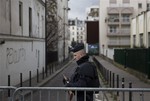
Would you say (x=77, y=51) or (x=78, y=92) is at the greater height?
(x=77, y=51)

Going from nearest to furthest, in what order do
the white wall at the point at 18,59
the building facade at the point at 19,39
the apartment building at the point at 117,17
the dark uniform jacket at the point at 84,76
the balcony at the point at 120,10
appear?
1. the dark uniform jacket at the point at 84,76
2. the white wall at the point at 18,59
3. the building facade at the point at 19,39
4. the balcony at the point at 120,10
5. the apartment building at the point at 117,17

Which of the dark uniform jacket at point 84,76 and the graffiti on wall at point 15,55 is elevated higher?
the dark uniform jacket at point 84,76

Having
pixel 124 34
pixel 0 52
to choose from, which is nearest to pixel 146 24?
pixel 0 52

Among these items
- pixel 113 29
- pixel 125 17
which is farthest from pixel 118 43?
pixel 125 17

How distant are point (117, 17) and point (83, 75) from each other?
347ft

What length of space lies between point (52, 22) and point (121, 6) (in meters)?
53.0

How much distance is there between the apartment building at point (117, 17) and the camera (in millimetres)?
110938

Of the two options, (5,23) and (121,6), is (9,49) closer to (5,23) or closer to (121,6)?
(5,23)

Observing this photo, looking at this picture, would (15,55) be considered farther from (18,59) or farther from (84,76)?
(84,76)

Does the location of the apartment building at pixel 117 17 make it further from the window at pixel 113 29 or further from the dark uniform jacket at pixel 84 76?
the dark uniform jacket at pixel 84 76

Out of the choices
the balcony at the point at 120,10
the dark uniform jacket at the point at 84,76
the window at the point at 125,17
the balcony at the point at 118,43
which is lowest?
the balcony at the point at 118,43

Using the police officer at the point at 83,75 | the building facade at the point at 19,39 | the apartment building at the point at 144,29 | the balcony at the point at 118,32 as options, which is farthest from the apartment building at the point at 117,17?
the police officer at the point at 83,75

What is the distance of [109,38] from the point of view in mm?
112375

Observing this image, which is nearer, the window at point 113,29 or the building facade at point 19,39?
the building facade at point 19,39
